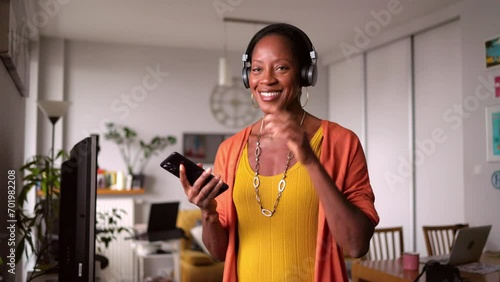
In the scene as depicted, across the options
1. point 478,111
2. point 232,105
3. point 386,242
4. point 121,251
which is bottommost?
point 121,251

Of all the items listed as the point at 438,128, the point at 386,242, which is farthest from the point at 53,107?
the point at 438,128

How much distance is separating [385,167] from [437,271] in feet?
11.3

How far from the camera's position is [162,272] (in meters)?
5.59

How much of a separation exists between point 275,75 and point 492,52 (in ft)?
10.9

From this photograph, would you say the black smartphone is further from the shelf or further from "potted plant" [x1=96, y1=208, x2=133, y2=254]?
the shelf

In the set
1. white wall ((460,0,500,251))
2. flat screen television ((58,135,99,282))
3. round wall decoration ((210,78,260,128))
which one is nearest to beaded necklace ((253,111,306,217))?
flat screen television ((58,135,99,282))

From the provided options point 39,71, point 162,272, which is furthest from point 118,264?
point 39,71

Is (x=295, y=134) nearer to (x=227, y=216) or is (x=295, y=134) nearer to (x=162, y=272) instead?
(x=227, y=216)

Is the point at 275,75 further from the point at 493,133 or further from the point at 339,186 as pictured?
the point at 493,133

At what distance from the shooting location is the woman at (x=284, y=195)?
3.09 ft

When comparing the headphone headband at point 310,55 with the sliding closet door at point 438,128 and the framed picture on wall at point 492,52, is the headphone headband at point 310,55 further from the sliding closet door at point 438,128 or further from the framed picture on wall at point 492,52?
the sliding closet door at point 438,128

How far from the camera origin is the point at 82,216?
1.55 m

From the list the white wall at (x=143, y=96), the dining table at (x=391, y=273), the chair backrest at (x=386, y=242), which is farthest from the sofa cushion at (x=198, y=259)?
the dining table at (x=391, y=273)

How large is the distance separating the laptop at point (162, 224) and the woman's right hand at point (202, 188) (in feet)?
11.5
